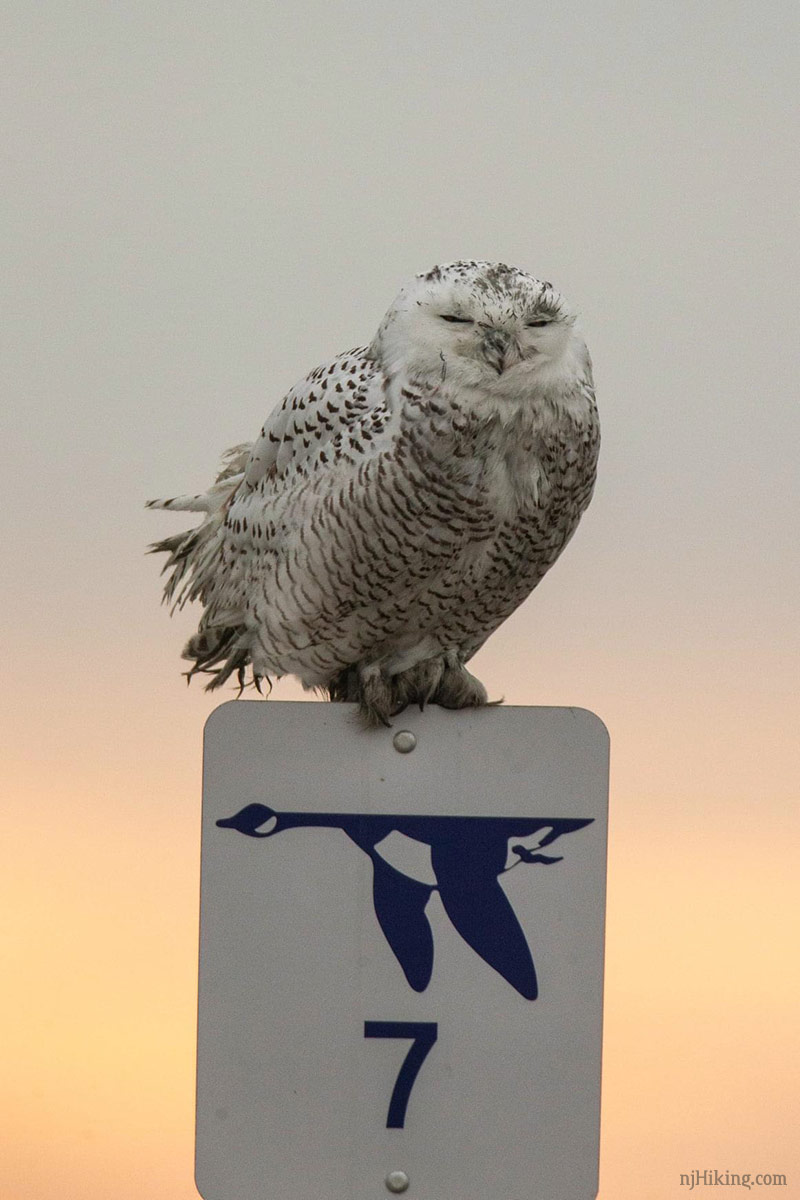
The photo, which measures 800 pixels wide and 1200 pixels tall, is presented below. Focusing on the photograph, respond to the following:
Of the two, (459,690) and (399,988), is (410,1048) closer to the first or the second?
(399,988)

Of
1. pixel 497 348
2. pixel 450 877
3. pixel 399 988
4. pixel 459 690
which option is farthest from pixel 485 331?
pixel 399 988

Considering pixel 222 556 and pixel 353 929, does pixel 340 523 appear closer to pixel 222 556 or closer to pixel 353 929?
pixel 222 556

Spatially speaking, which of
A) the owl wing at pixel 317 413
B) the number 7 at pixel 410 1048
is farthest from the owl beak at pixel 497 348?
the number 7 at pixel 410 1048

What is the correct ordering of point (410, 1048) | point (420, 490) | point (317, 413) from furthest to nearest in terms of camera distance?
point (317, 413), point (420, 490), point (410, 1048)

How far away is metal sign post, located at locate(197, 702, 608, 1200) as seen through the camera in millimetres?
1253

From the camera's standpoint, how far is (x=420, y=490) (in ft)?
4.52

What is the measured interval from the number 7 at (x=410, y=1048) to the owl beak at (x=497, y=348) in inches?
23.8

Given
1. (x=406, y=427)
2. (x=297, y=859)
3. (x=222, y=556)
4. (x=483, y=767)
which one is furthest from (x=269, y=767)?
(x=222, y=556)

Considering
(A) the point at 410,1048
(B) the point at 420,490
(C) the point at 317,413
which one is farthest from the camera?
(C) the point at 317,413

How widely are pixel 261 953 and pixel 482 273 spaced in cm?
67

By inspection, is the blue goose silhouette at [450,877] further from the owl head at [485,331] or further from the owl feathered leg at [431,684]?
the owl head at [485,331]

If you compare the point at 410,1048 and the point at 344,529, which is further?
the point at 344,529

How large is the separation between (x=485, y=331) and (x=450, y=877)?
1.68 ft

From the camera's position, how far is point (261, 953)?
126cm
